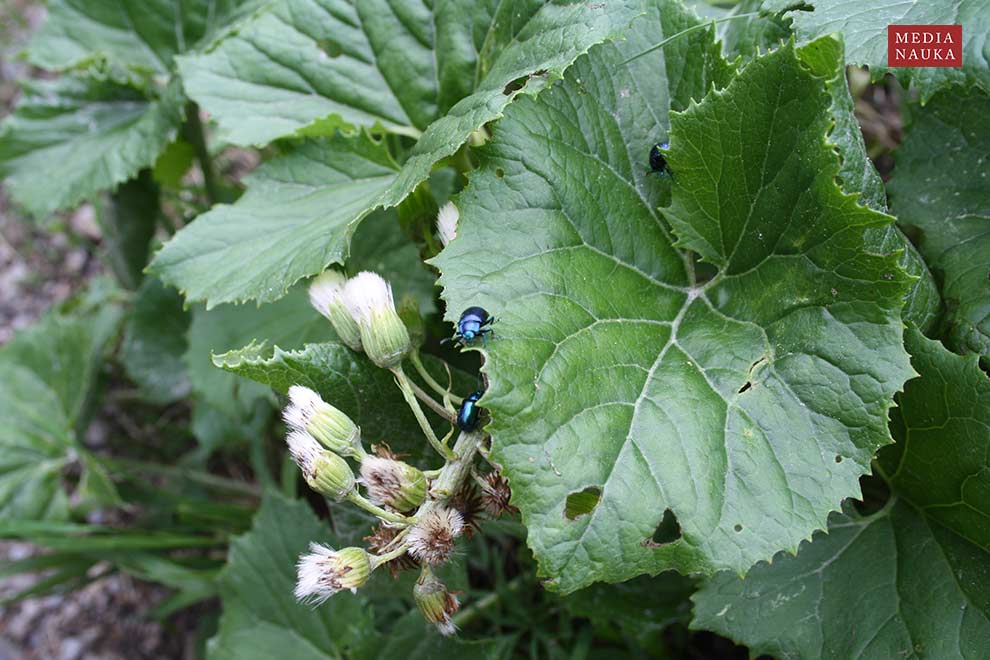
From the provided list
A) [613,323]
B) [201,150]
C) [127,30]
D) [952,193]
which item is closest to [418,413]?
[613,323]

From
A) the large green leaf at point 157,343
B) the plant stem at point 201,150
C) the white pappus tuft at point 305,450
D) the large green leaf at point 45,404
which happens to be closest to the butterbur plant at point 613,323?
the white pappus tuft at point 305,450

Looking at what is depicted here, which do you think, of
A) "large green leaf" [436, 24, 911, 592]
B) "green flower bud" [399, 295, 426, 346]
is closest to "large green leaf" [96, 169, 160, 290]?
"green flower bud" [399, 295, 426, 346]

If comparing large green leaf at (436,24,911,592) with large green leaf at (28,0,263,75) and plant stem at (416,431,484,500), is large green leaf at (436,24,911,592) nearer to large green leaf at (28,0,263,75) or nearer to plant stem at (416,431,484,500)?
plant stem at (416,431,484,500)

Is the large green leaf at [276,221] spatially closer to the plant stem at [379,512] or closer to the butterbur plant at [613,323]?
the butterbur plant at [613,323]

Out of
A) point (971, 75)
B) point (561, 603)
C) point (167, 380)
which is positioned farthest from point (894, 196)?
point (167, 380)

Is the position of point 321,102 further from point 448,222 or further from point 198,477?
point 198,477

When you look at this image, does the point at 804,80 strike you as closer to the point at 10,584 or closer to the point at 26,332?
the point at 26,332
